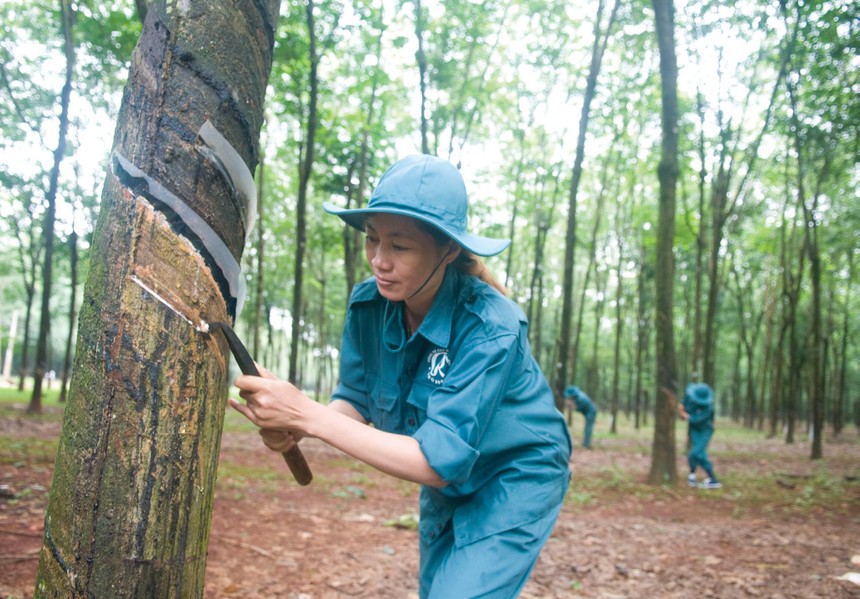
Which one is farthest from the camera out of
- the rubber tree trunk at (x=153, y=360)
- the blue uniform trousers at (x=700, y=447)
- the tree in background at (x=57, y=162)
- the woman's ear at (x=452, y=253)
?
the tree in background at (x=57, y=162)

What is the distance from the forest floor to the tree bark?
2.01 ft

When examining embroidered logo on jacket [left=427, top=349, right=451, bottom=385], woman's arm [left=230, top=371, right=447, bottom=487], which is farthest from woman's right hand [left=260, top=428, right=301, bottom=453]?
embroidered logo on jacket [left=427, top=349, right=451, bottom=385]

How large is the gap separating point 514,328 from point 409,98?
46.3 ft

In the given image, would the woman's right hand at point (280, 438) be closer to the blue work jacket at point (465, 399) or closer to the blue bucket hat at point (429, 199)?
the blue work jacket at point (465, 399)

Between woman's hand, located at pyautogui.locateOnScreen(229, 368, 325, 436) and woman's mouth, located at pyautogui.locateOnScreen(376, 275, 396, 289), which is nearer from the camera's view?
woman's hand, located at pyautogui.locateOnScreen(229, 368, 325, 436)

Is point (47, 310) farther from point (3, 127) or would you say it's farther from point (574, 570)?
point (574, 570)

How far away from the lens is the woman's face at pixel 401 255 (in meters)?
1.70

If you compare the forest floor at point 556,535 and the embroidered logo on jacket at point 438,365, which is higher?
the embroidered logo on jacket at point 438,365

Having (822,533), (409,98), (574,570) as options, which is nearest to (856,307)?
(409,98)

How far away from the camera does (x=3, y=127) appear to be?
1248 centimetres

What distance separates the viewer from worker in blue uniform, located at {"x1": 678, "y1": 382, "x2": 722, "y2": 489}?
870 centimetres

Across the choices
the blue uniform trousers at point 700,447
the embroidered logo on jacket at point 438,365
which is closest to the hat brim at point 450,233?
the embroidered logo on jacket at point 438,365

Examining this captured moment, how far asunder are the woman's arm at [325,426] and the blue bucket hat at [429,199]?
52 cm

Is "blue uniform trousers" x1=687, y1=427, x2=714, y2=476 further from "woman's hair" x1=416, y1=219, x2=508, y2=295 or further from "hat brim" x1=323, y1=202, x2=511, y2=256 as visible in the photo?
"hat brim" x1=323, y1=202, x2=511, y2=256
